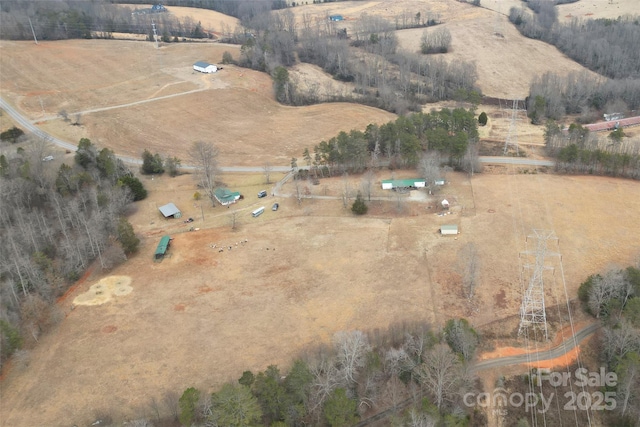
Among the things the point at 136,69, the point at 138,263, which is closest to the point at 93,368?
the point at 138,263

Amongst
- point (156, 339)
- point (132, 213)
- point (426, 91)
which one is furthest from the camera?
point (426, 91)

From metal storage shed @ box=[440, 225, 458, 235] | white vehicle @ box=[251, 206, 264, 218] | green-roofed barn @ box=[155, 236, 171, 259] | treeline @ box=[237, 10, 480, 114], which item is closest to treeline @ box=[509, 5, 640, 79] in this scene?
treeline @ box=[237, 10, 480, 114]

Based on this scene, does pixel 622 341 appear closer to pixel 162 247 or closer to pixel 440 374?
pixel 440 374

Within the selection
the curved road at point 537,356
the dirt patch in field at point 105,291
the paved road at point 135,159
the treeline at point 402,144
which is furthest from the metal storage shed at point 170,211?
the curved road at point 537,356

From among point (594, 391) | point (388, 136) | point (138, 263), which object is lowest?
point (594, 391)

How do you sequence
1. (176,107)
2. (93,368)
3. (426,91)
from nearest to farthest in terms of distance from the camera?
(93,368) < (176,107) < (426,91)

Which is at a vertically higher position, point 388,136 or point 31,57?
point 31,57

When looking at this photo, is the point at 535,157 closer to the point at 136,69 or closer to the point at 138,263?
the point at 138,263

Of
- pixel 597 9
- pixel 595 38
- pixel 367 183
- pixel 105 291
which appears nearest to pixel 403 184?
pixel 367 183

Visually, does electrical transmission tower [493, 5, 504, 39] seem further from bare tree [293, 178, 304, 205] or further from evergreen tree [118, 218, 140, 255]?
evergreen tree [118, 218, 140, 255]
